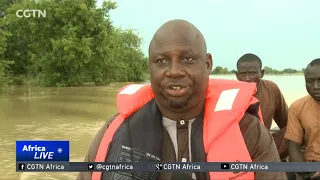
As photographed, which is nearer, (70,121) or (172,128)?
(172,128)

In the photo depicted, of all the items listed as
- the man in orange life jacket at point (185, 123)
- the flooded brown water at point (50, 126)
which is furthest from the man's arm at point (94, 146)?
the flooded brown water at point (50, 126)

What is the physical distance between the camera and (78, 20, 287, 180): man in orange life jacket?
1.06 metres

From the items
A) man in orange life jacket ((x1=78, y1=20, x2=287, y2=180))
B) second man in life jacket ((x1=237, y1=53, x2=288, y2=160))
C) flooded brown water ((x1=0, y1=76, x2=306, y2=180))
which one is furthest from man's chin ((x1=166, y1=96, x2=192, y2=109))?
flooded brown water ((x1=0, y1=76, x2=306, y2=180))

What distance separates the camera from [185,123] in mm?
1117

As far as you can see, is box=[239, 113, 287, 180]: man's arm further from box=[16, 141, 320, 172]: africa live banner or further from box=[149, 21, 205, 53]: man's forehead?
box=[149, 21, 205, 53]: man's forehead

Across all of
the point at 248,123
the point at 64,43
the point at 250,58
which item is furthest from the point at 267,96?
the point at 64,43

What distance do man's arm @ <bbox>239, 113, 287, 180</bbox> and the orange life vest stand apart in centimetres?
2

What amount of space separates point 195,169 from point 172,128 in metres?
0.13

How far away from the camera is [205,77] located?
109cm

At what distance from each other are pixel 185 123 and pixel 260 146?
21cm

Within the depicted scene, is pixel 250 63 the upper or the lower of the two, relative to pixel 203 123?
upper

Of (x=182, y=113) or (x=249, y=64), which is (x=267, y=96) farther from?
(x=182, y=113)

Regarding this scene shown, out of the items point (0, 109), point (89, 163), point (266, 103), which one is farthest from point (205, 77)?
point (0, 109)

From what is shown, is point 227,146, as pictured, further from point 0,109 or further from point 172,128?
point 0,109
